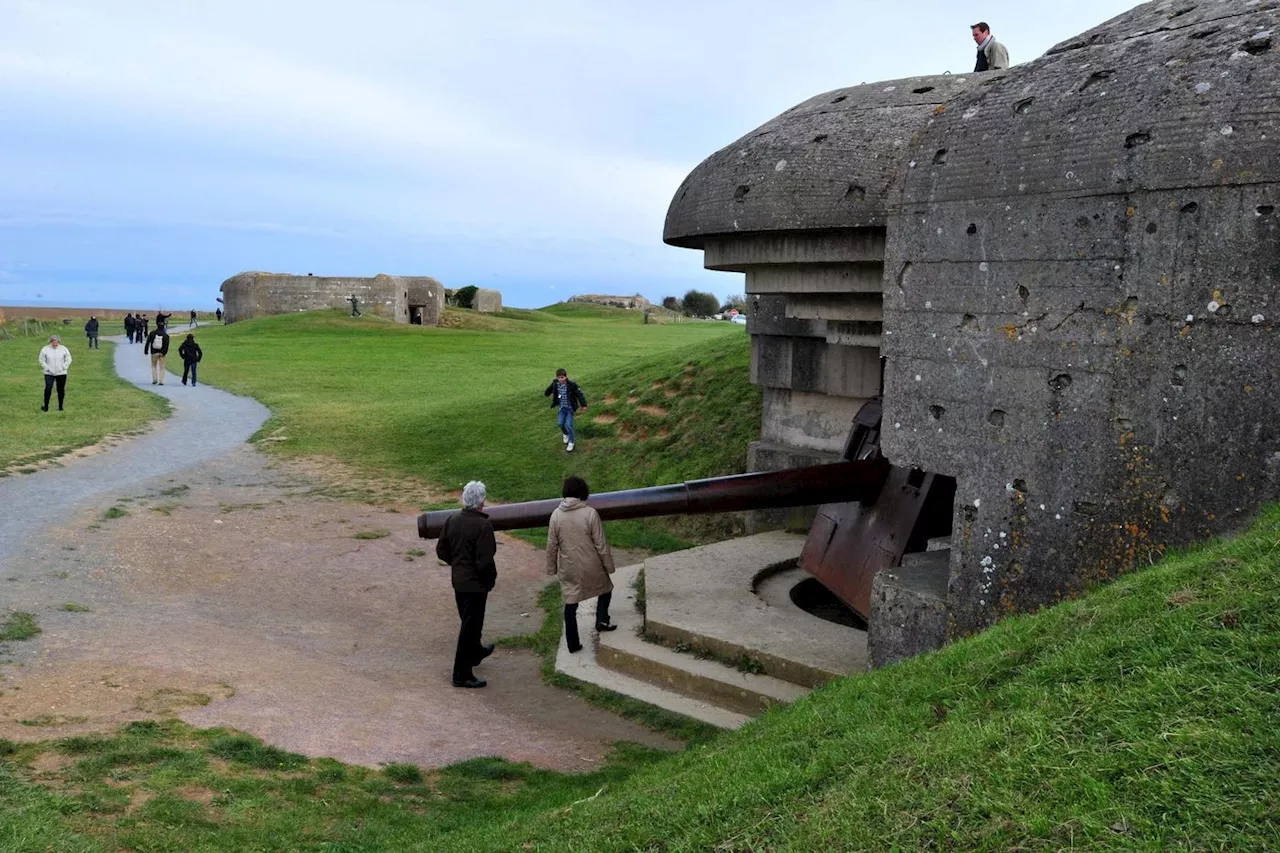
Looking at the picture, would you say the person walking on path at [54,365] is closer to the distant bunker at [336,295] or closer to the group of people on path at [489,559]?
the group of people on path at [489,559]

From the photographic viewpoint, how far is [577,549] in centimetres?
743

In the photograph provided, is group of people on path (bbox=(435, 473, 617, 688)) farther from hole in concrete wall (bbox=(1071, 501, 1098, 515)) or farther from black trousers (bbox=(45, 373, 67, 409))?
black trousers (bbox=(45, 373, 67, 409))

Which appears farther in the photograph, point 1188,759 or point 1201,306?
point 1201,306

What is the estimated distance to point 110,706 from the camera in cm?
588

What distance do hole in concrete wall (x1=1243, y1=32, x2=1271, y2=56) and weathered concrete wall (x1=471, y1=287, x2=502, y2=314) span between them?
48334 millimetres

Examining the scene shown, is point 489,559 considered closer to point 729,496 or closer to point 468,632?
point 468,632

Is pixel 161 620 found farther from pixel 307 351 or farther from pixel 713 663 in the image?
pixel 307 351

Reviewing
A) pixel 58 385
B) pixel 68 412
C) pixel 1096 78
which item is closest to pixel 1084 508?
pixel 1096 78

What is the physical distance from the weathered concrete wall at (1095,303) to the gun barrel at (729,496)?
1.28m

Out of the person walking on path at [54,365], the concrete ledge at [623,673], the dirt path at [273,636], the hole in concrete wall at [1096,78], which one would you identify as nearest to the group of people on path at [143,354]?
the person walking on path at [54,365]

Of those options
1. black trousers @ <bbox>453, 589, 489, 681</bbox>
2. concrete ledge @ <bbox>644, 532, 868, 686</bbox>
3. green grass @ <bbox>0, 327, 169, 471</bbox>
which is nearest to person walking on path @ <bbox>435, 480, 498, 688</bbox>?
black trousers @ <bbox>453, 589, 489, 681</bbox>

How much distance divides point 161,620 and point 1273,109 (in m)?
7.31

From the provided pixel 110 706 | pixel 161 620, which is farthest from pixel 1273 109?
pixel 161 620

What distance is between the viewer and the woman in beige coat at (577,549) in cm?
736
